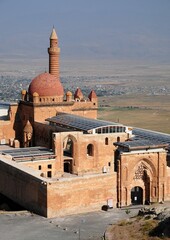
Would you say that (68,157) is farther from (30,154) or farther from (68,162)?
(30,154)

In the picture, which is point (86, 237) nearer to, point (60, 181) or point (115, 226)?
point (115, 226)

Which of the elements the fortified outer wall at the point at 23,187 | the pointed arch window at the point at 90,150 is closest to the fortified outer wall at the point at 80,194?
the fortified outer wall at the point at 23,187

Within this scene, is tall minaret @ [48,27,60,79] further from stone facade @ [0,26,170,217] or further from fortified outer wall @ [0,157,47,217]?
fortified outer wall @ [0,157,47,217]

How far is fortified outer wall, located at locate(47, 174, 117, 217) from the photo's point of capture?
31516mm

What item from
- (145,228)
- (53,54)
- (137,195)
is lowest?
(137,195)

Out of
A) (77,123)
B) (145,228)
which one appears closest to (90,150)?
(77,123)

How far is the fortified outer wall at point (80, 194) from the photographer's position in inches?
1241

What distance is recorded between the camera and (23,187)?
112 feet

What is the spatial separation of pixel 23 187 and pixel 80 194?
3.88 meters

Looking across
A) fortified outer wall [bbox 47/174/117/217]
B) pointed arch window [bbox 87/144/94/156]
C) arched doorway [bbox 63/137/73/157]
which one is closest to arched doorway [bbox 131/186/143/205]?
fortified outer wall [bbox 47/174/117/217]

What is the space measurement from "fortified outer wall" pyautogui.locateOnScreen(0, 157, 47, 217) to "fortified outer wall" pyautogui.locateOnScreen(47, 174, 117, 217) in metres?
0.50

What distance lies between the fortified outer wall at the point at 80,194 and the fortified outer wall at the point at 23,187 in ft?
1.63

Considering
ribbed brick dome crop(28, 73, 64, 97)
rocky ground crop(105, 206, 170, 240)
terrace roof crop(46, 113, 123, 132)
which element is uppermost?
ribbed brick dome crop(28, 73, 64, 97)

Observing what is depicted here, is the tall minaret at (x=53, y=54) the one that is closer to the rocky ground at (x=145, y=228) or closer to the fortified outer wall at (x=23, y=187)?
the fortified outer wall at (x=23, y=187)
